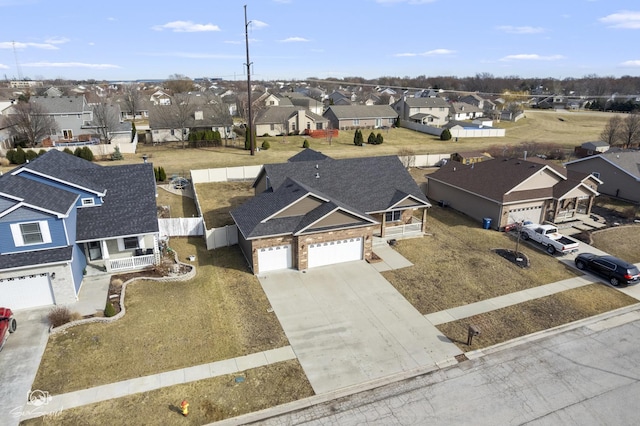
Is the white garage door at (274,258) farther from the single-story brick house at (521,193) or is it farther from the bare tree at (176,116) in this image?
the bare tree at (176,116)

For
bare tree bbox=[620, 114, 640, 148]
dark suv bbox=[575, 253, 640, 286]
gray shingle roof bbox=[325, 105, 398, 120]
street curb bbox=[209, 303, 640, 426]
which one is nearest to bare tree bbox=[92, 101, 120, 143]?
gray shingle roof bbox=[325, 105, 398, 120]

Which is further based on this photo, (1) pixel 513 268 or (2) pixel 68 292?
(1) pixel 513 268

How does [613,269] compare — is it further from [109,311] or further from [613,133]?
[613,133]

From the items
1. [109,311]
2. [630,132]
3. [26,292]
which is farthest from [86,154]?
[630,132]

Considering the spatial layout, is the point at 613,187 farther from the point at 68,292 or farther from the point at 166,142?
the point at 166,142

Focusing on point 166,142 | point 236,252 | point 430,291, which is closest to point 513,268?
point 430,291

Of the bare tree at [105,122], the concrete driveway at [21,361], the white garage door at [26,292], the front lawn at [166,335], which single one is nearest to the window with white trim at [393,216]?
the front lawn at [166,335]
